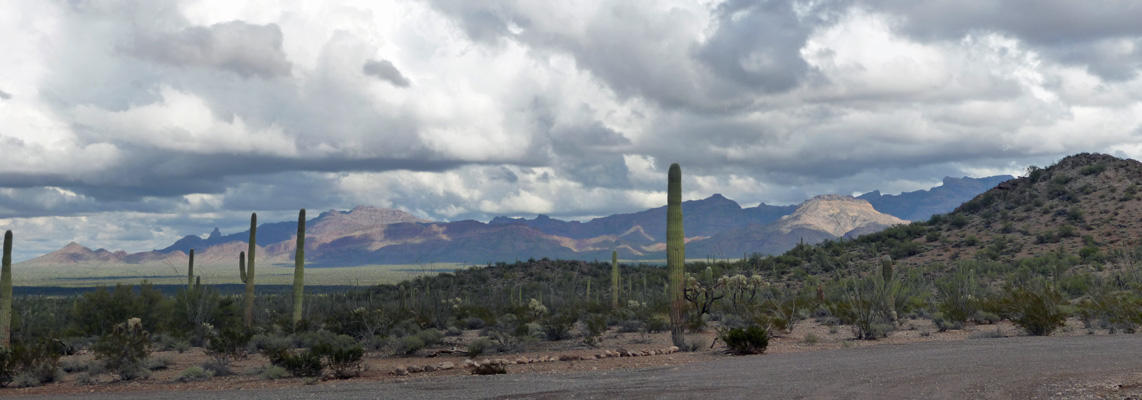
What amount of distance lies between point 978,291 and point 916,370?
26.8m

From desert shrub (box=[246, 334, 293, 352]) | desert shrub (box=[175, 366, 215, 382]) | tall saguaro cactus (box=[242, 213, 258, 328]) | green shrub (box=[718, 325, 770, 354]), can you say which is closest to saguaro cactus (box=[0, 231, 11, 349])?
tall saguaro cactus (box=[242, 213, 258, 328])

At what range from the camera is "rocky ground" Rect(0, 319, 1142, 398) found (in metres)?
19.5

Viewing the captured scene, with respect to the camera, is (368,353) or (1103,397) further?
(368,353)

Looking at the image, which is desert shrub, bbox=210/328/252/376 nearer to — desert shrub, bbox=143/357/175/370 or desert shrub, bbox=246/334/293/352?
desert shrub, bbox=246/334/293/352

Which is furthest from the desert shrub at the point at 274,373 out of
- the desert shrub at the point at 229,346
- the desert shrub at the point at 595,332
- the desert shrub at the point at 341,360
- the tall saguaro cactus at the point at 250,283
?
the tall saguaro cactus at the point at 250,283

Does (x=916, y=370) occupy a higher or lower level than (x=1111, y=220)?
lower

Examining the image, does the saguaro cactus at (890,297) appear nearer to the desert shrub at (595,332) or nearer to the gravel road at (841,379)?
the gravel road at (841,379)

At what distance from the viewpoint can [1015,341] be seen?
801 inches

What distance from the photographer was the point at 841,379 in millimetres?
14633

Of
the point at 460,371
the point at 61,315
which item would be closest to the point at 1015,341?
the point at 460,371

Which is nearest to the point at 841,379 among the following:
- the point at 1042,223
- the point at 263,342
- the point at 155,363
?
the point at 155,363

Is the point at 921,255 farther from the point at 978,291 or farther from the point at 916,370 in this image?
the point at 916,370

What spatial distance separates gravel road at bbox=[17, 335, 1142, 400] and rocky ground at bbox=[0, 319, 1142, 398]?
994mm

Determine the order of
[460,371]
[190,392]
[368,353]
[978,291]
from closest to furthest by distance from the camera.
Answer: [190,392] → [460,371] → [368,353] → [978,291]
